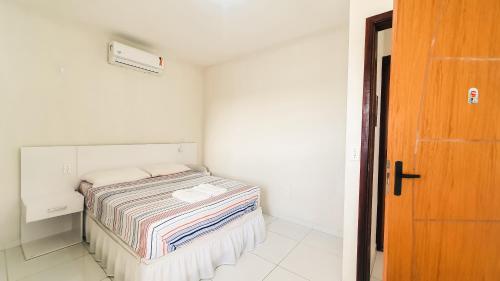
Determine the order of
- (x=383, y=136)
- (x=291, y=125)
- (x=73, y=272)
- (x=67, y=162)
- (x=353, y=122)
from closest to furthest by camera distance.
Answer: (x=353, y=122) < (x=73, y=272) < (x=383, y=136) < (x=67, y=162) < (x=291, y=125)

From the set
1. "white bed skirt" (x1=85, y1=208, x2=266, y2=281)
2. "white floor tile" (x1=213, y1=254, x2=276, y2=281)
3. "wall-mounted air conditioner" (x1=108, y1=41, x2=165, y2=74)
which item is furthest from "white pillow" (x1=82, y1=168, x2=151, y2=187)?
"white floor tile" (x1=213, y1=254, x2=276, y2=281)

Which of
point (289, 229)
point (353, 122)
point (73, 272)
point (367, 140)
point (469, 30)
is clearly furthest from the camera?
point (289, 229)

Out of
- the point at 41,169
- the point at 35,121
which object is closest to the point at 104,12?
the point at 35,121

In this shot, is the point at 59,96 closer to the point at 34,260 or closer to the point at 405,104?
the point at 34,260

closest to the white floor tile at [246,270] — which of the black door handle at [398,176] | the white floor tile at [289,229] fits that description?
the white floor tile at [289,229]

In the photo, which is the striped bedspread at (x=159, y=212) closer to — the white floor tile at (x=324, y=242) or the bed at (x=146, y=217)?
the bed at (x=146, y=217)

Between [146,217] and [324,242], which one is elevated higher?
[146,217]

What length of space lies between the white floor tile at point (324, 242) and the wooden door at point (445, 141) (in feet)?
3.67

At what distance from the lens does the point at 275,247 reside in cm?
223

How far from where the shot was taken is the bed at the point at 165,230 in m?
1.45

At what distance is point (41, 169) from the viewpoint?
2.17 meters

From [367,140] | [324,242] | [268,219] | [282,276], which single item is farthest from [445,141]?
[268,219]

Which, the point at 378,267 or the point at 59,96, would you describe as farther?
the point at 59,96

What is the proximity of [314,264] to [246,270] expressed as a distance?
0.68m
